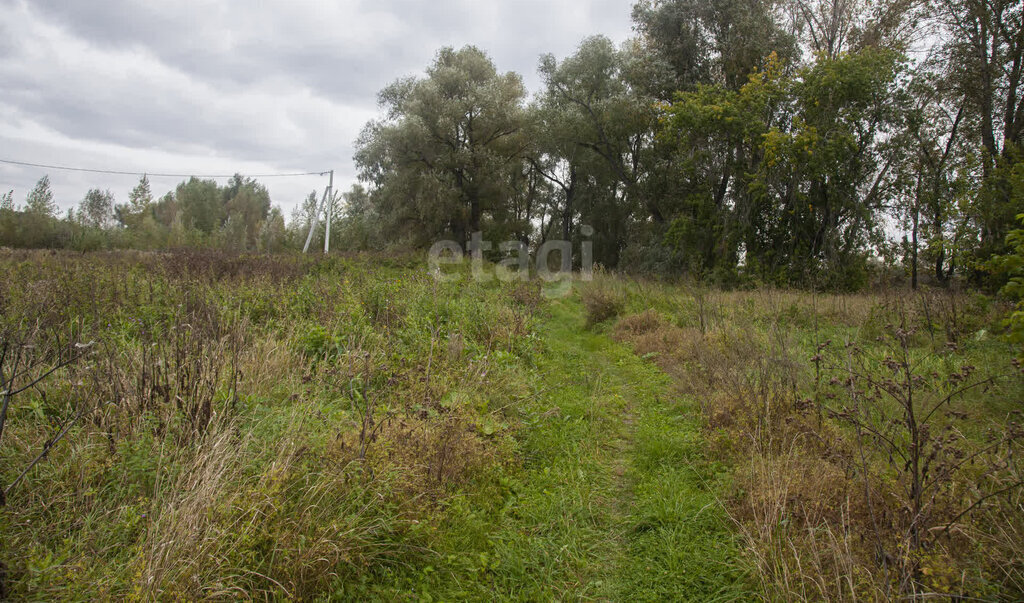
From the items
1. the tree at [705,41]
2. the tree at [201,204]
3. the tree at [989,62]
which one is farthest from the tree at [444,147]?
the tree at [201,204]

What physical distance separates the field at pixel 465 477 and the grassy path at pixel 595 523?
0.02 meters

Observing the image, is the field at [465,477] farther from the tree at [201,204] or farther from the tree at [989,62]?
the tree at [201,204]

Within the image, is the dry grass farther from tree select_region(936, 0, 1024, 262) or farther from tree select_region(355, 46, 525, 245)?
tree select_region(355, 46, 525, 245)

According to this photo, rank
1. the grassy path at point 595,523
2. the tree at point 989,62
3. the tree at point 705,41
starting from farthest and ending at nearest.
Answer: the tree at point 705,41 < the tree at point 989,62 < the grassy path at point 595,523

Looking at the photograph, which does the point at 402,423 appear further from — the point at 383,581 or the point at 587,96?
the point at 587,96

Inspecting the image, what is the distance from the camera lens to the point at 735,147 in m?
18.8

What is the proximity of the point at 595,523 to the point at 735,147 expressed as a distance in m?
18.9

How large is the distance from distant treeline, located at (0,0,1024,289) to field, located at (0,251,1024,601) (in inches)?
207

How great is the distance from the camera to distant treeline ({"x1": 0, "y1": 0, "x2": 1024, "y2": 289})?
1517 cm

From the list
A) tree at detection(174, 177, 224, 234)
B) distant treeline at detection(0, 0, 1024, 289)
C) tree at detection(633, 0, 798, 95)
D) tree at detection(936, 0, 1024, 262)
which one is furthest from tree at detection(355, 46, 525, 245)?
tree at detection(174, 177, 224, 234)

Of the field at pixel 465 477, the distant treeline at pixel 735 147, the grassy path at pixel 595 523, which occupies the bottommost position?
the grassy path at pixel 595 523

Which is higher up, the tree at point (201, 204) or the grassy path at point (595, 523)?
the tree at point (201, 204)

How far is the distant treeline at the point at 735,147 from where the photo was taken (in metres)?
15.2

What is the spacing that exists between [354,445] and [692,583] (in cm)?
220
